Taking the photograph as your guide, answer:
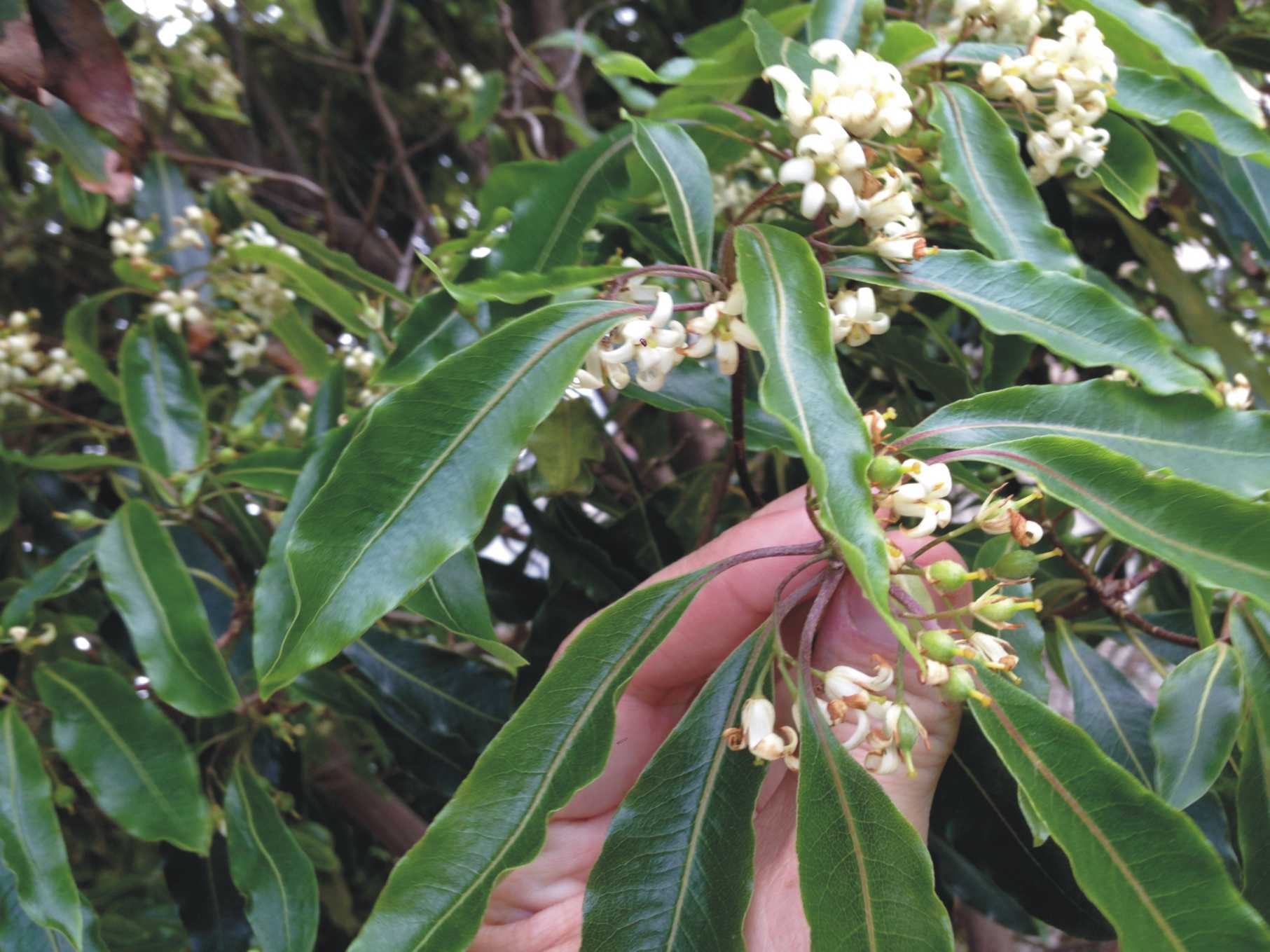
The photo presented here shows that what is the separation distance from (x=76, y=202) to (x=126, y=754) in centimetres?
88

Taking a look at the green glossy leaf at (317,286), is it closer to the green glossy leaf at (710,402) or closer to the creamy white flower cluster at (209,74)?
the green glossy leaf at (710,402)

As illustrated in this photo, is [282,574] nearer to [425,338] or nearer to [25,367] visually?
[425,338]

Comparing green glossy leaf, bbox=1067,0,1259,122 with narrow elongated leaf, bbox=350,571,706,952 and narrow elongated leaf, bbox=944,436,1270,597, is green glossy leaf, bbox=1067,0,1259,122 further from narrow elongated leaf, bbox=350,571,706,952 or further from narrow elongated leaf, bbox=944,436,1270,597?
narrow elongated leaf, bbox=350,571,706,952

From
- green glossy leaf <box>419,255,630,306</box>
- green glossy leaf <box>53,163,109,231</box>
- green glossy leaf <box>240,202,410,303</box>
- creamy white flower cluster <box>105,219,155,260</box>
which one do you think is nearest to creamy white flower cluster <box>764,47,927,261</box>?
green glossy leaf <box>419,255,630,306</box>

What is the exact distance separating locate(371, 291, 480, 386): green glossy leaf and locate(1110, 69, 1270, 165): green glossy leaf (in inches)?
20.6

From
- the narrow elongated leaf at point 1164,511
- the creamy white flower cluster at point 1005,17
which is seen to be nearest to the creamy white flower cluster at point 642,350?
the narrow elongated leaf at point 1164,511

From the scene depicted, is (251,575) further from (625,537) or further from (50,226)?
(50,226)

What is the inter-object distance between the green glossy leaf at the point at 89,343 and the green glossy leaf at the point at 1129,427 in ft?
3.33

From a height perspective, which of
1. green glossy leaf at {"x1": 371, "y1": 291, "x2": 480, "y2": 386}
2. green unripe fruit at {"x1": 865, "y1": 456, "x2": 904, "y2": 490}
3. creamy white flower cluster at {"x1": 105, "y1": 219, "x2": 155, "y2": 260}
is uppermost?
creamy white flower cluster at {"x1": 105, "y1": 219, "x2": 155, "y2": 260}

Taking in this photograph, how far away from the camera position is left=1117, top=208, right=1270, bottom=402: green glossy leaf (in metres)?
0.90

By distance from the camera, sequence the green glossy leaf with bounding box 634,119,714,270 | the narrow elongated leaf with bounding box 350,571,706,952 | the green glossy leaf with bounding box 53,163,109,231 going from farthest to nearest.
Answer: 1. the green glossy leaf with bounding box 53,163,109,231
2. the green glossy leaf with bounding box 634,119,714,270
3. the narrow elongated leaf with bounding box 350,571,706,952

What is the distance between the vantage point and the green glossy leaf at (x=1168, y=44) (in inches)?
25.5

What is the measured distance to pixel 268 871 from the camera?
0.84 metres

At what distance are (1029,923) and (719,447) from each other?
0.65 metres
